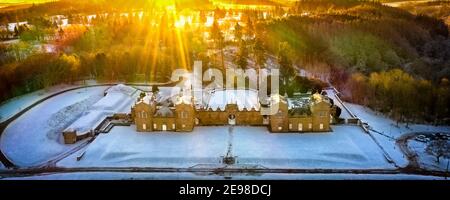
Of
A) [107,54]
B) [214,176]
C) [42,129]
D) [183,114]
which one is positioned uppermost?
[107,54]

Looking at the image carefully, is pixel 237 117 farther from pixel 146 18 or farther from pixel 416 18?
pixel 146 18

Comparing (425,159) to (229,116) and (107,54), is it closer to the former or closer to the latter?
(229,116)

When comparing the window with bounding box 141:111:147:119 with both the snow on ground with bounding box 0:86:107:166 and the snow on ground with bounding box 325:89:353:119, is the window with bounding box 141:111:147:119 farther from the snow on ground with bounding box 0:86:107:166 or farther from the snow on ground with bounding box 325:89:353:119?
the snow on ground with bounding box 325:89:353:119

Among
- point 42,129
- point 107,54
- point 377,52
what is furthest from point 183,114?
point 377,52

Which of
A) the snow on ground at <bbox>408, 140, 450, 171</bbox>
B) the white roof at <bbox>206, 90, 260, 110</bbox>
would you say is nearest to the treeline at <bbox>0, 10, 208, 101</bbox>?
the white roof at <bbox>206, 90, 260, 110</bbox>
